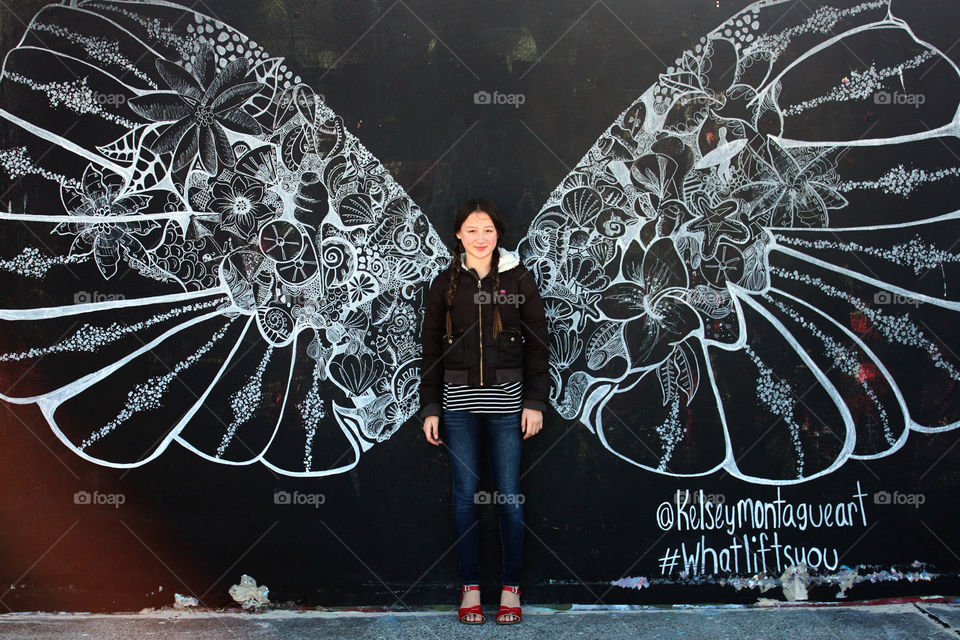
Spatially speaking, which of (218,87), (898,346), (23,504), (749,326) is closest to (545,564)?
(749,326)

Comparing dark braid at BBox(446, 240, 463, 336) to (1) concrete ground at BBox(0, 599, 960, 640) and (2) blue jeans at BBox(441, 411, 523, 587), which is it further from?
(1) concrete ground at BBox(0, 599, 960, 640)

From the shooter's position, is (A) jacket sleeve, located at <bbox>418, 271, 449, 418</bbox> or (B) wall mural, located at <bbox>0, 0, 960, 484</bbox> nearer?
(A) jacket sleeve, located at <bbox>418, 271, 449, 418</bbox>

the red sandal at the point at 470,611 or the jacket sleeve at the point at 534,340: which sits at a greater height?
the jacket sleeve at the point at 534,340

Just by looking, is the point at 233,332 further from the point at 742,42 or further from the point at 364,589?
the point at 742,42

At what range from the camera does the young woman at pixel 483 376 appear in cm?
344

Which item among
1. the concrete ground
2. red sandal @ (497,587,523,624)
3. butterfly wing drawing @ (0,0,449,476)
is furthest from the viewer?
butterfly wing drawing @ (0,0,449,476)

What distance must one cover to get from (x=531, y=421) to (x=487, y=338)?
443 millimetres

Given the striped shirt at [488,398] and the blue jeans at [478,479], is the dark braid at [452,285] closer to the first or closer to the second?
the striped shirt at [488,398]

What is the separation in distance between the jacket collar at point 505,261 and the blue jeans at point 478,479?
682mm

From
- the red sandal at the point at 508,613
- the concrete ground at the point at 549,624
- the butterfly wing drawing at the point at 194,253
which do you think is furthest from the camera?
the butterfly wing drawing at the point at 194,253

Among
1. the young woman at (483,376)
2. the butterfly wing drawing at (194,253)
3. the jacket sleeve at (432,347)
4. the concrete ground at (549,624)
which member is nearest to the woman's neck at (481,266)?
the young woman at (483,376)

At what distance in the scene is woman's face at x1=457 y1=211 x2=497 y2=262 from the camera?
11.3 ft

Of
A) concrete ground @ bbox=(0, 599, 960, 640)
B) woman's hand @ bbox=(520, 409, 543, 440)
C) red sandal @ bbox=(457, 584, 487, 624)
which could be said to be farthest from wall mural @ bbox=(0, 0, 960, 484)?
red sandal @ bbox=(457, 584, 487, 624)

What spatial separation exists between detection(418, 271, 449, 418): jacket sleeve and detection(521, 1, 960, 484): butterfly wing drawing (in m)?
0.50
